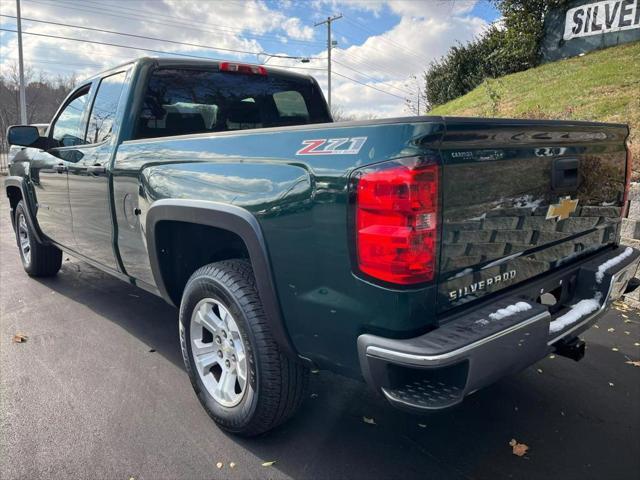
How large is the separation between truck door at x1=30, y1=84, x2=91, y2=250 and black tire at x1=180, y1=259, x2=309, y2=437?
2031 millimetres

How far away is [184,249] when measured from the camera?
Result: 9.85 ft

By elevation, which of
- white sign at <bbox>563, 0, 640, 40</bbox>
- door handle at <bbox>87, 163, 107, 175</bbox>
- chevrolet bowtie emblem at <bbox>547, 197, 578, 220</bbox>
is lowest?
chevrolet bowtie emblem at <bbox>547, 197, 578, 220</bbox>

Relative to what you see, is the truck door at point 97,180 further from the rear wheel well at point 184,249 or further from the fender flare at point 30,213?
the fender flare at point 30,213

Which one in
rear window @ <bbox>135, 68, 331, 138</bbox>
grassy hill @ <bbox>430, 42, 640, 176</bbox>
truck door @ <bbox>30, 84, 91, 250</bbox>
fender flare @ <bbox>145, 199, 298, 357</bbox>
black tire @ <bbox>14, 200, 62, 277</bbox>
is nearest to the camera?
fender flare @ <bbox>145, 199, 298, 357</bbox>

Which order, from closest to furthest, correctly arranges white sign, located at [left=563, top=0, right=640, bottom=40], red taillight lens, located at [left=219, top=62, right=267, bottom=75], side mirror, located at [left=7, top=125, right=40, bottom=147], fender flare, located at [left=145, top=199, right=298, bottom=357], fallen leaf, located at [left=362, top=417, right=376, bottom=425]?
fender flare, located at [left=145, top=199, right=298, bottom=357] < fallen leaf, located at [left=362, top=417, right=376, bottom=425] < red taillight lens, located at [left=219, top=62, right=267, bottom=75] < side mirror, located at [left=7, top=125, right=40, bottom=147] < white sign, located at [left=563, top=0, right=640, bottom=40]

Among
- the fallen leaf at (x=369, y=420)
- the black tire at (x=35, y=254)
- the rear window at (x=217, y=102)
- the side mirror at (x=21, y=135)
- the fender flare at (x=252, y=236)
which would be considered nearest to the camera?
the fender flare at (x=252, y=236)

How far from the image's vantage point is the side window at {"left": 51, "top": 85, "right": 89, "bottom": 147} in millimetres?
4102

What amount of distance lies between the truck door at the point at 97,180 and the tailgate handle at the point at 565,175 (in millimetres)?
2731

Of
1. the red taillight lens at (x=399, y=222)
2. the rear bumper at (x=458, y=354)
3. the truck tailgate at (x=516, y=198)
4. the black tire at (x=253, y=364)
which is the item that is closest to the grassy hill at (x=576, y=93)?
the truck tailgate at (x=516, y=198)

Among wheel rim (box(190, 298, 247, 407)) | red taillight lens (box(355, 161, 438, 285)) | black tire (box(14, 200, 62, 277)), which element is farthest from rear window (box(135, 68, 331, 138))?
black tire (box(14, 200, 62, 277))

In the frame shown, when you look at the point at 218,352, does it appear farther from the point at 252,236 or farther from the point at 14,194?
the point at 14,194

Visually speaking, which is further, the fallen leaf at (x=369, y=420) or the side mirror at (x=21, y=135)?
the side mirror at (x=21, y=135)

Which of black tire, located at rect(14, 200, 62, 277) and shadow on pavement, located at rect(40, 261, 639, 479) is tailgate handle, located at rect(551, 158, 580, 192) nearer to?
shadow on pavement, located at rect(40, 261, 639, 479)

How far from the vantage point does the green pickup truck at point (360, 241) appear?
1773 millimetres
